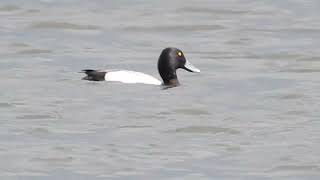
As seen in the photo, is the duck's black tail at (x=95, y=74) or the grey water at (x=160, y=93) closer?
the grey water at (x=160, y=93)

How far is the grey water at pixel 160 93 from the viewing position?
13.3 m

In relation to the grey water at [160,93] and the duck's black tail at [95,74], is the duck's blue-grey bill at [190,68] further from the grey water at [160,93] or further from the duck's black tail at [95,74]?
the duck's black tail at [95,74]

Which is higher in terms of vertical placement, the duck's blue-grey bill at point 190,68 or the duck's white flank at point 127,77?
the duck's white flank at point 127,77

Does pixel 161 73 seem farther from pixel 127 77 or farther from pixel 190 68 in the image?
pixel 127 77

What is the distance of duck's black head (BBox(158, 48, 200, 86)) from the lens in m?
18.5

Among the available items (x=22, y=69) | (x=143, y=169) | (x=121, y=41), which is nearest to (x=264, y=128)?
(x=143, y=169)

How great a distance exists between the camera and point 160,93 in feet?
57.5

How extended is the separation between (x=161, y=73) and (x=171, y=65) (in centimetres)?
15

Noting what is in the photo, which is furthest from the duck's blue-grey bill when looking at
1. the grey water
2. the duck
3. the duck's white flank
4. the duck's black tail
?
the duck's black tail

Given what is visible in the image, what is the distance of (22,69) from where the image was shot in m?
18.9

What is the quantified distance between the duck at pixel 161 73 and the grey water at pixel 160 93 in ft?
0.38

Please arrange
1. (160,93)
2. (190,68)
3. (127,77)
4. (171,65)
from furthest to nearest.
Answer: (190,68), (171,65), (127,77), (160,93)

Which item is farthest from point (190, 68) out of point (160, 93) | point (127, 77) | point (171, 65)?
point (160, 93)


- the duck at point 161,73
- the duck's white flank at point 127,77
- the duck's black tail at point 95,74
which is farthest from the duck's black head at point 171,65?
the duck's black tail at point 95,74
